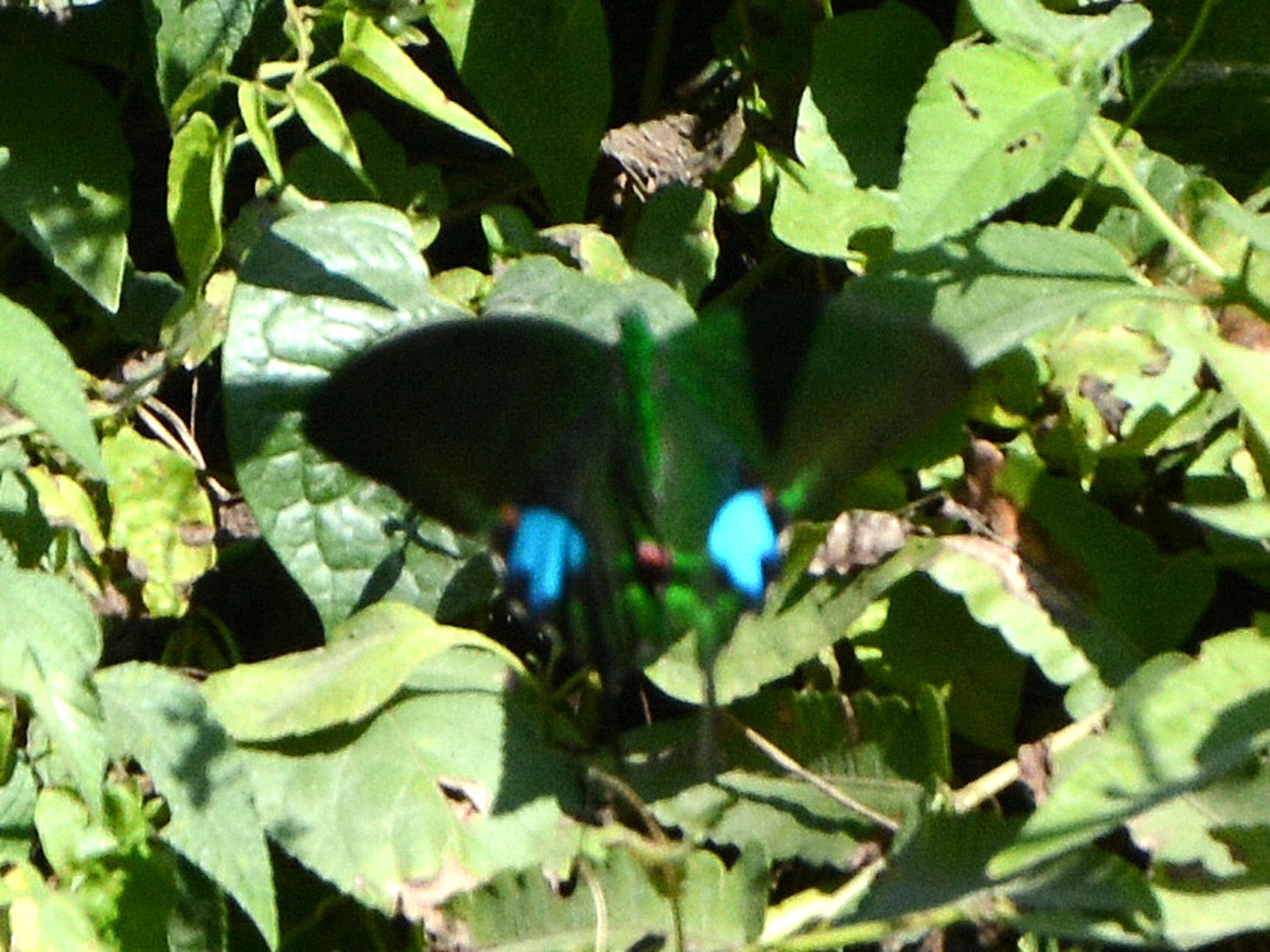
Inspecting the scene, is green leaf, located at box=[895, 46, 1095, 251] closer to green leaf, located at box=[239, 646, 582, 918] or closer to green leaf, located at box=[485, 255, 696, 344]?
green leaf, located at box=[485, 255, 696, 344]

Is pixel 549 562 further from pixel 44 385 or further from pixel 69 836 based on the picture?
pixel 69 836

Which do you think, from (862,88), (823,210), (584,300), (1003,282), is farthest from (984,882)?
(862,88)

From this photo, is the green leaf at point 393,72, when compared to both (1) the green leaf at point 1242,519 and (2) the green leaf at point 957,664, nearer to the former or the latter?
(2) the green leaf at point 957,664

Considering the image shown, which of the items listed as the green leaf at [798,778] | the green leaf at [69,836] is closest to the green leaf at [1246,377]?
the green leaf at [798,778]

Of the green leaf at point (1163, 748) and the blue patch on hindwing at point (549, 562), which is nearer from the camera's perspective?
the green leaf at point (1163, 748)

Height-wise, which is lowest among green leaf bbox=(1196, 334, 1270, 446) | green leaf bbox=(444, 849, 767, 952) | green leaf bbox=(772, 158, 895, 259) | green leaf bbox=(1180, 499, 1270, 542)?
green leaf bbox=(444, 849, 767, 952)

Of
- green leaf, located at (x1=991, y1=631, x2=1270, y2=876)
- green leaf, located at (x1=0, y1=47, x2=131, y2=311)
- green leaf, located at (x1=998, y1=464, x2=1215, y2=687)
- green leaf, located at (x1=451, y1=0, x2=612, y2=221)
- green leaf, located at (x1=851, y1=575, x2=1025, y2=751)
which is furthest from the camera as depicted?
green leaf, located at (x1=451, y1=0, x2=612, y2=221)

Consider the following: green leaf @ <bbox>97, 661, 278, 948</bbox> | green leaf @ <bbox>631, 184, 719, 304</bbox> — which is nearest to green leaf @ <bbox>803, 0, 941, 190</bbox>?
green leaf @ <bbox>631, 184, 719, 304</bbox>
